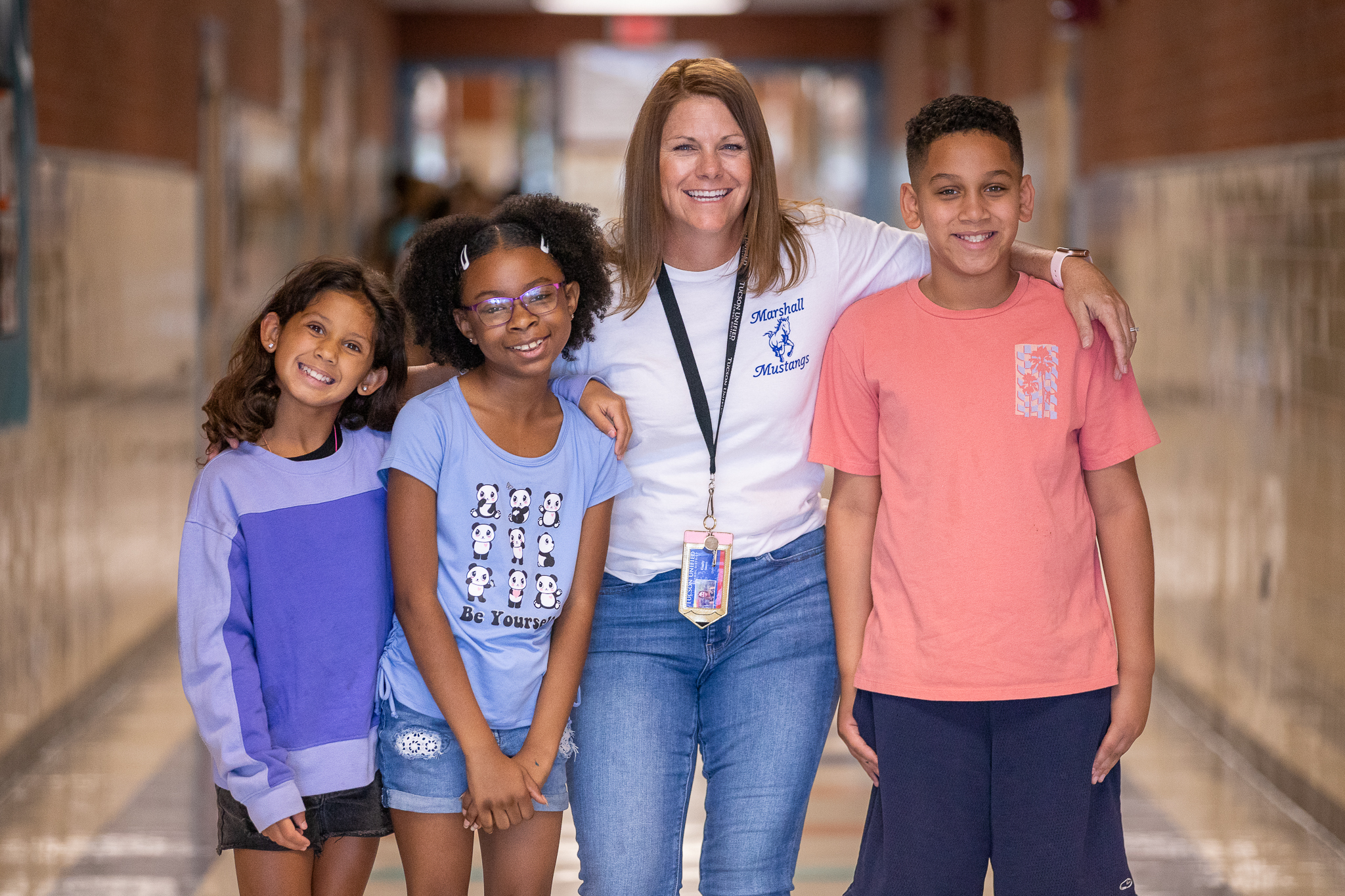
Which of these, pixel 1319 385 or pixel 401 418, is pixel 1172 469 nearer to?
pixel 1319 385

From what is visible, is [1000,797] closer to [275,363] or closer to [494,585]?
[494,585]

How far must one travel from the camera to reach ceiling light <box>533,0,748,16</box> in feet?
43.0

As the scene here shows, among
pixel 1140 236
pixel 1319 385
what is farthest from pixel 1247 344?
pixel 1140 236

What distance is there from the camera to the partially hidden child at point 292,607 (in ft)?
6.64

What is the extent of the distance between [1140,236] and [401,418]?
14.1 feet

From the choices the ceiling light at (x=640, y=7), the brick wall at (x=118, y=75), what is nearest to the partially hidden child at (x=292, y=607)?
the brick wall at (x=118, y=75)

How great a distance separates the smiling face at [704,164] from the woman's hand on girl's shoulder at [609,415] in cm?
31

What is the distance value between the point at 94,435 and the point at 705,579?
336cm

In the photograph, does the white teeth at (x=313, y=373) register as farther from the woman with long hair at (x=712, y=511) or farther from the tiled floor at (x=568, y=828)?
the tiled floor at (x=568, y=828)

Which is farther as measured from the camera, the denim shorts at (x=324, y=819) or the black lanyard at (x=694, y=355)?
the black lanyard at (x=694, y=355)

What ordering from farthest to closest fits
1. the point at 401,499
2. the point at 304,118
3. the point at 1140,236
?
the point at 304,118 → the point at 1140,236 → the point at 401,499

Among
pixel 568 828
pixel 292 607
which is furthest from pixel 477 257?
pixel 568 828

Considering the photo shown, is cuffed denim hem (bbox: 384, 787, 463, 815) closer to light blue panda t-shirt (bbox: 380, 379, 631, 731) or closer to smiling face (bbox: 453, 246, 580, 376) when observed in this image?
light blue panda t-shirt (bbox: 380, 379, 631, 731)

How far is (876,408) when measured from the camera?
2.19 metres
